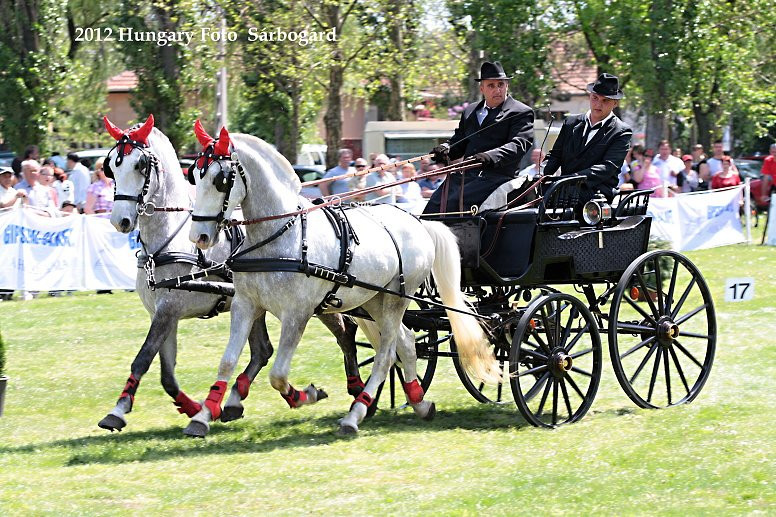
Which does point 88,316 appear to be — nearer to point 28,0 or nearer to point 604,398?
point 604,398

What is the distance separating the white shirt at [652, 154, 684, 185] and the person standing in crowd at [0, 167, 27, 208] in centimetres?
1041

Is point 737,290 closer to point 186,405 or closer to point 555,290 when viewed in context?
point 555,290

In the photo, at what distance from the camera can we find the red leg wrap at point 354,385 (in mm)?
8617

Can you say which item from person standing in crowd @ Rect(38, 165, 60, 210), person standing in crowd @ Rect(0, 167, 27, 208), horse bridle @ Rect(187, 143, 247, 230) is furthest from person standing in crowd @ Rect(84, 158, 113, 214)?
horse bridle @ Rect(187, 143, 247, 230)

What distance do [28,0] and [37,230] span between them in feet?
40.1

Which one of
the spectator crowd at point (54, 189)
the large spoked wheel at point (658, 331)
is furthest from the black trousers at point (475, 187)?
the spectator crowd at point (54, 189)

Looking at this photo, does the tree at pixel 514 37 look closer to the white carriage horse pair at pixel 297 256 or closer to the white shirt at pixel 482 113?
the white shirt at pixel 482 113

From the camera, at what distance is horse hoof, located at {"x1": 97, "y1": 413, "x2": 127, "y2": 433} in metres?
7.57

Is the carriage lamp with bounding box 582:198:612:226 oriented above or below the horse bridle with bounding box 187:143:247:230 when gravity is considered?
below

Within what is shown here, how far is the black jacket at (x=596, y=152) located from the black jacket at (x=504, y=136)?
37cm

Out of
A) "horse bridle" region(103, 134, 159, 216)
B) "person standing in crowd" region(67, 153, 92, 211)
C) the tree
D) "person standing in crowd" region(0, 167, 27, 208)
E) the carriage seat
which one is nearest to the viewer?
"horse bridle" region(103, 134, 159, 216)

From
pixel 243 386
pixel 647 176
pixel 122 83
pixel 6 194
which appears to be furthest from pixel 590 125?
pixel 122 83

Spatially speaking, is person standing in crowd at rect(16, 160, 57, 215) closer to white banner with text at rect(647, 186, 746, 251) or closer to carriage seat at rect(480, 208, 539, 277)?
white banner with text at rect(647, 186, 746, 251)

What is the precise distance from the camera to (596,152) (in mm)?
8656
